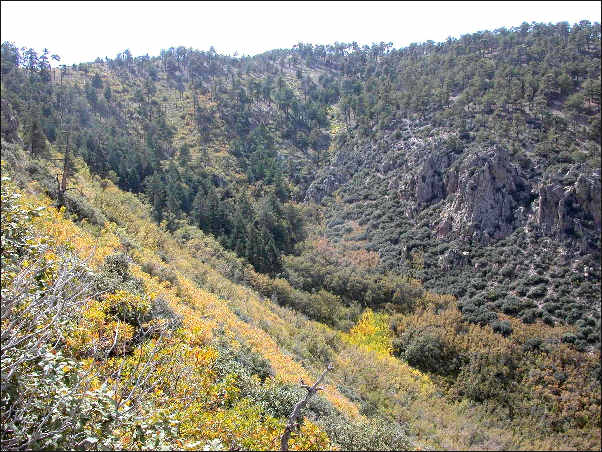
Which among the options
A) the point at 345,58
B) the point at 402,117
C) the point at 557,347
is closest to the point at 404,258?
the point at 557,347

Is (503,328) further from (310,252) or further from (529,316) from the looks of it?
(310,252)

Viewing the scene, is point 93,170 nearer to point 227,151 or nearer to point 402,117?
point 227,151

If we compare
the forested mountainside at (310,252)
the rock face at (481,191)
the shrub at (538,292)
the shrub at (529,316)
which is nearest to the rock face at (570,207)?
the rock face at (481,191)

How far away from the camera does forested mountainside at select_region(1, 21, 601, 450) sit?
4.70 meters

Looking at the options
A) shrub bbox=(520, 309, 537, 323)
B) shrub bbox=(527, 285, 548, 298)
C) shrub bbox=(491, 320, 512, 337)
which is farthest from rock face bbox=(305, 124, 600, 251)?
shrub bbox=(491, 320, 512, 337)

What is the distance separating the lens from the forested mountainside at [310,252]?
15.4 feet

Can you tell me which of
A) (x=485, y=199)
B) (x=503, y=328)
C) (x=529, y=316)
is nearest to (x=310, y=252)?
(x=485, y=199)

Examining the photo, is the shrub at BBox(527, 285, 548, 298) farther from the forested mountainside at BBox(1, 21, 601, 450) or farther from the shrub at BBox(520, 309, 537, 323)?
the shrub at BBox(520, 309, 537, 323)

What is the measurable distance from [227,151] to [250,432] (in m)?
50.0

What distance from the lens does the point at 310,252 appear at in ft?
115

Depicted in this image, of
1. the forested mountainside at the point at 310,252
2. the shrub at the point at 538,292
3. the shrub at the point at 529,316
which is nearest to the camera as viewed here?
the forested mountainside at the point at 310,252

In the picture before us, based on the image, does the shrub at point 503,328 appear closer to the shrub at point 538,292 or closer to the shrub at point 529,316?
the shrub at point 529,316

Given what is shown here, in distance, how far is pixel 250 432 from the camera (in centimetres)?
461

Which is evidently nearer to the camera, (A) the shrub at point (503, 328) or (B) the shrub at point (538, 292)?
(A) the shrub at point (503, 328)
